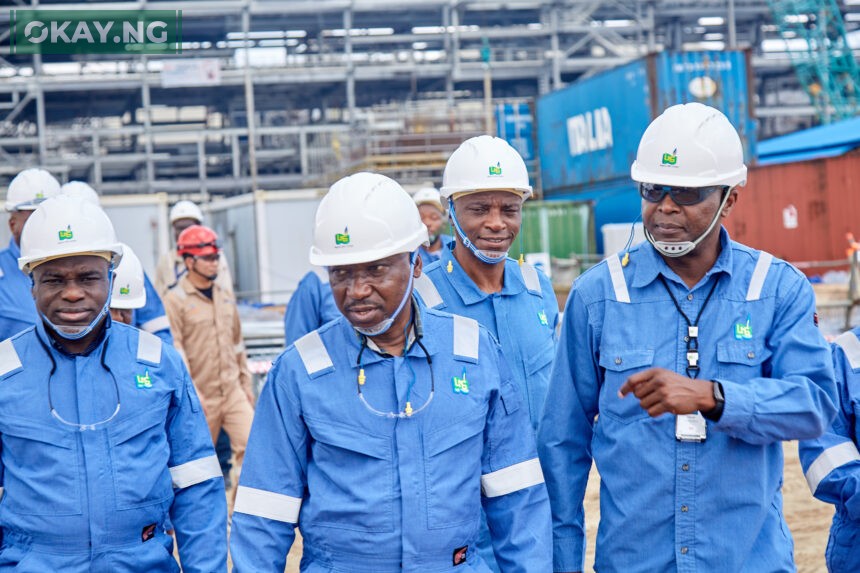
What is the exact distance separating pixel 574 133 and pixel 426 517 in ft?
85.5

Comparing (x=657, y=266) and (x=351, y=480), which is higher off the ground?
(x=657, y=266)

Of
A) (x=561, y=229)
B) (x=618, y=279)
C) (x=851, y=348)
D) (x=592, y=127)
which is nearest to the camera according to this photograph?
(x=618, y=279)

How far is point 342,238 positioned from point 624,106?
24.0 m

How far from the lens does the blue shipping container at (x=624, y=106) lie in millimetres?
25516

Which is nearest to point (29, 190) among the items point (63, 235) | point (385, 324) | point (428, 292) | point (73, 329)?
point (428, 292)

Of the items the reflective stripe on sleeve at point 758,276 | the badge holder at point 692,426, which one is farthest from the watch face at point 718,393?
the reflective stripe on sleeve at point 758,276

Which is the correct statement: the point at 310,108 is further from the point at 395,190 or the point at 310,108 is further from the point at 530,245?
the point at 395,190

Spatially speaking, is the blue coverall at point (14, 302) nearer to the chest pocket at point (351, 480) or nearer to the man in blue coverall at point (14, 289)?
the man in blue coverall at point (14, 289)

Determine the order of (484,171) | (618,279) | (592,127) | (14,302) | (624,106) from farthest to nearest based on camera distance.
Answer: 1. (592,127)
2. (624,106)
3. (14,302)
4. (484,171)
5. (618,279)

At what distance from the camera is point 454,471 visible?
3.26 m

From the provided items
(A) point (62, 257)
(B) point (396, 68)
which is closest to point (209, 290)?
(A) point (62, 257)

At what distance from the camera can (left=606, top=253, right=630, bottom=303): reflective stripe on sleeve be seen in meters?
3.61

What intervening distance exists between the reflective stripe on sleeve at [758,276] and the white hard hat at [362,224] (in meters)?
0.98

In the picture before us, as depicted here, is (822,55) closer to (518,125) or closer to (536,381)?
(518,125)
